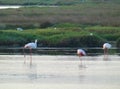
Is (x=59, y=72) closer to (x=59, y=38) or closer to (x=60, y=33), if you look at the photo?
(x=59, y=38)

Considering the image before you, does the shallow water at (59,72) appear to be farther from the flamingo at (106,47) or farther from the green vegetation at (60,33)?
the green vegetation at (60,33)

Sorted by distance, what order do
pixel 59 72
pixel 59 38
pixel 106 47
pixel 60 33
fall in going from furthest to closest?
pixel 60 33 → pixel 59 38 → pixel 106 47 → pixel 59 72

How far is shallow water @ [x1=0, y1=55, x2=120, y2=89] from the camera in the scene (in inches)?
657

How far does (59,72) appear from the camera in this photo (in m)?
19.2

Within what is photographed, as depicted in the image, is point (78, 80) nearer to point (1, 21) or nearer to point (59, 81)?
point (59, 81)

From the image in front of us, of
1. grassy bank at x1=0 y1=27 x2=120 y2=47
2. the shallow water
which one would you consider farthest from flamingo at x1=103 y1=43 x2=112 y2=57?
grassy bank at x1=0 y1=27 x2=120 y2=47

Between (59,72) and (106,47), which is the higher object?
(106,47)

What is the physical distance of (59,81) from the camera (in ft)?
56.6

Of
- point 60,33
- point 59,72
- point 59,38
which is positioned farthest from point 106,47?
point 60,33

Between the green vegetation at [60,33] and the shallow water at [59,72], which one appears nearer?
the shallow water at [59,72]

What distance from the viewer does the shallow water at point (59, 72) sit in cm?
1669

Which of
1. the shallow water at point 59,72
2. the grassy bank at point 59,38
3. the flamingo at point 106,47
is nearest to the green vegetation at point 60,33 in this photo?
the grassy bank at point 59,38

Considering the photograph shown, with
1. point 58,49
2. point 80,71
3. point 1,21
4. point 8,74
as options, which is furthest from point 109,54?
point 1,21

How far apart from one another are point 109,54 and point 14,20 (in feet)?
55.0
